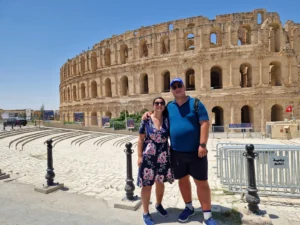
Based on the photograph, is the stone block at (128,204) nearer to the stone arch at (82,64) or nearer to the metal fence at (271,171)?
the metal fence at (271,171)

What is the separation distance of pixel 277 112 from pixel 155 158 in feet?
90.4

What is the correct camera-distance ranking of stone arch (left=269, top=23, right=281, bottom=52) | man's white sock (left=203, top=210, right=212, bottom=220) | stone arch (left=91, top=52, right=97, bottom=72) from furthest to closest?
stone arch (left=91, top=52, right=97, bottom=72), stone arch (left=269, top=23, right=281, bottom=52), man's white sock (left=203, top=210, right=212, bottom=220)

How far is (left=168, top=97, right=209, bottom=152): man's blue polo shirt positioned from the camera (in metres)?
3.50

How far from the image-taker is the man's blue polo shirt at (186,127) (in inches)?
138

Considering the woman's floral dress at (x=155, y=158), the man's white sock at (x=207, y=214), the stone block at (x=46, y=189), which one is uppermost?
the woman's floral dress at (x=155, y=158)

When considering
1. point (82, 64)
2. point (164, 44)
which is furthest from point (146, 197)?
point (82, 64)

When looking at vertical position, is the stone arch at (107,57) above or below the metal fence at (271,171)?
above

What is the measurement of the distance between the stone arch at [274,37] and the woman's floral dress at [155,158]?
2875cm

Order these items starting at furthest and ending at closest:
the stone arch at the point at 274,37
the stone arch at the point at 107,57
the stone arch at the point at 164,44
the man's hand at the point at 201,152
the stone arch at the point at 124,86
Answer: the stone arch at the point at 107,57 < the stone arch at the point at 124,86 < the stone arch at the point at 164,44 < the stone arch at the point at 274,37 < the man's hand at the point at 201,152

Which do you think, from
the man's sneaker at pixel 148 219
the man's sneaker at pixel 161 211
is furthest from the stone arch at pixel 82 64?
the man's sneaker at pixel 148 219

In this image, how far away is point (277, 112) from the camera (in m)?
26.3

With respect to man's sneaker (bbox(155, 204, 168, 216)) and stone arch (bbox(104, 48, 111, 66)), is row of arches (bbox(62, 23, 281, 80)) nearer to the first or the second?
stone arch (bbox(104, 48, 111, 66))

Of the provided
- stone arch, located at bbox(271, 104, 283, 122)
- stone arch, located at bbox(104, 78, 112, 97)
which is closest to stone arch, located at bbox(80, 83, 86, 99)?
stone arch, located at bbox(104, 78, 112, 97)

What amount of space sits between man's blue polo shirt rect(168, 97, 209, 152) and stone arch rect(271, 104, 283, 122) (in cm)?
2653
